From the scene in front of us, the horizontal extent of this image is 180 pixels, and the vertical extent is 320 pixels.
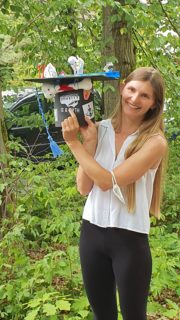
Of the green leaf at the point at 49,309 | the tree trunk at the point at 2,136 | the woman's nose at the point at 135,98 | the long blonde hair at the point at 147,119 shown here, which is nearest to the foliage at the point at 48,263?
the green leaf at the point at 49,309

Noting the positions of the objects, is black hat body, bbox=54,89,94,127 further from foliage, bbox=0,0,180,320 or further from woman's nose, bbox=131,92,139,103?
foliage, bbox=0,0,180,320

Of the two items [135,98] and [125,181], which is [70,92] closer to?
[135,98]

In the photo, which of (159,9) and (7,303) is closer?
(7,303)

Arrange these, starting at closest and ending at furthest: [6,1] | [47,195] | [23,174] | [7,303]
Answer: [7,303] → [47,195] → [23,174] → [6,1]

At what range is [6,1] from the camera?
14.5 ft

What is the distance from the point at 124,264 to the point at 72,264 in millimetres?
1483

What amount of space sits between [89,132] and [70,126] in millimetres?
124

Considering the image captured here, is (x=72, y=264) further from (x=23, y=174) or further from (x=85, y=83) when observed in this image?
(x=85, y=83)

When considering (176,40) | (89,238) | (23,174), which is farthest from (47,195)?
(176,40)

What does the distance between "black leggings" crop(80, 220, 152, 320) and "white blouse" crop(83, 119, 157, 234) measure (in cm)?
4

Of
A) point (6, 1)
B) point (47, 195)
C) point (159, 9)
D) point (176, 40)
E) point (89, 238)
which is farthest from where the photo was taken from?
point (176, 40)

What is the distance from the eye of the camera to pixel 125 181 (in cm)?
Result: 196

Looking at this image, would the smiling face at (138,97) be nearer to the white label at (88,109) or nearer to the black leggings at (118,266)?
the white label at (88,109)

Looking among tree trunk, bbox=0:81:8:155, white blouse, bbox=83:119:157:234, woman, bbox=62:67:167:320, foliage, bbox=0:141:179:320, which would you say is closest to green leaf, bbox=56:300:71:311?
foliage, bbox=0:141:179:320
